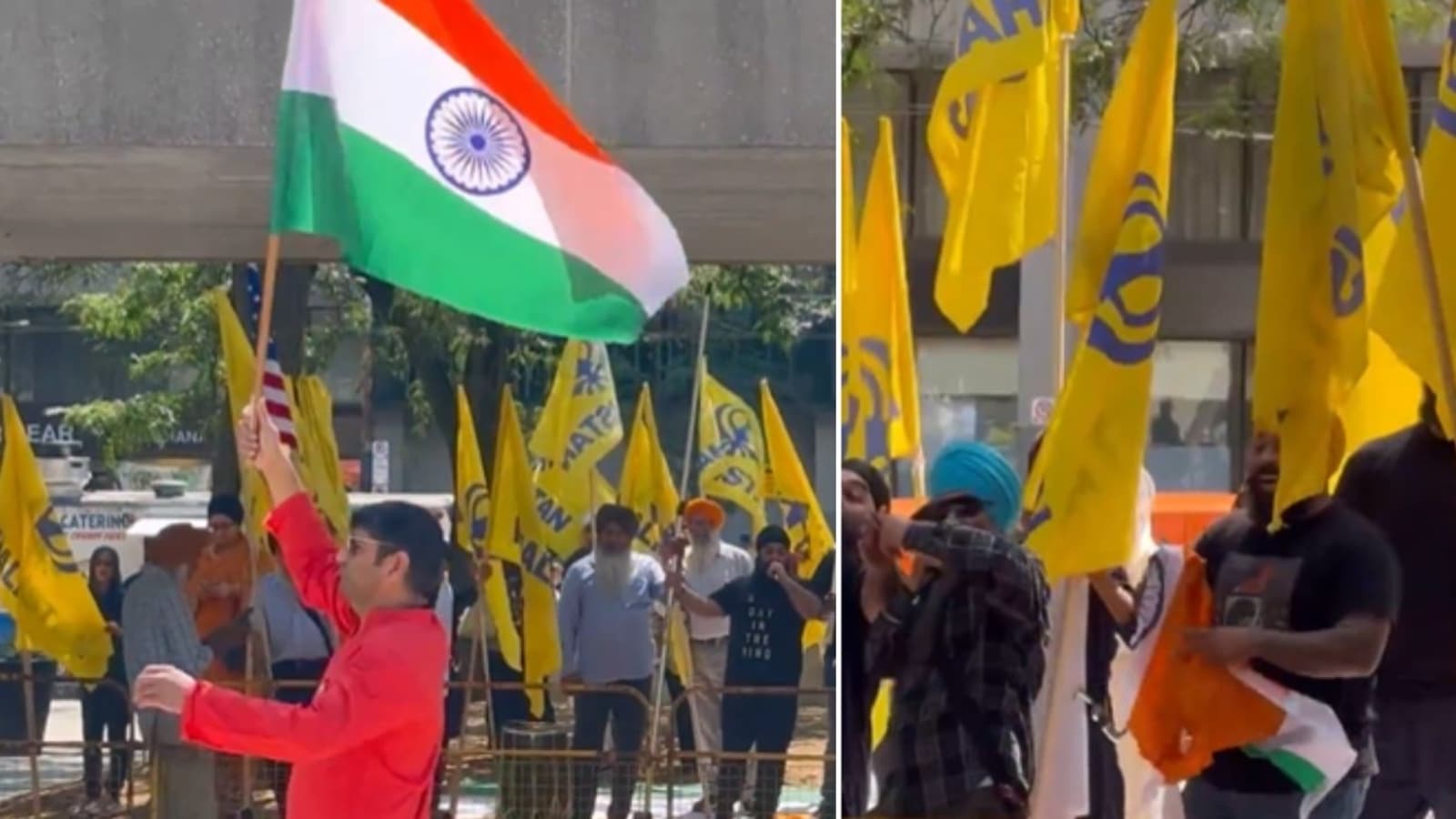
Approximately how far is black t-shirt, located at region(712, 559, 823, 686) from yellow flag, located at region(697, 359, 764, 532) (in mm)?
1889

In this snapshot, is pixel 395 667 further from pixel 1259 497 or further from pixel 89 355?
pixel 89 355

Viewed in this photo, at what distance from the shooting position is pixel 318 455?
480 inches

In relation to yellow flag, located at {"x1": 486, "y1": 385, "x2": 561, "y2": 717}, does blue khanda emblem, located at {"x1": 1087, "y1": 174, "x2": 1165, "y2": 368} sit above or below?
above

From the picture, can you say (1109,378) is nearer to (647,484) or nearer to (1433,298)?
(1433,298)

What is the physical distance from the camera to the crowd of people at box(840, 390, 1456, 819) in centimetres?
568

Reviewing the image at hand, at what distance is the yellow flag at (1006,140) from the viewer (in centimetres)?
809

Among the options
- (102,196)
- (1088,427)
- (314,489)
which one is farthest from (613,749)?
(1088,427)

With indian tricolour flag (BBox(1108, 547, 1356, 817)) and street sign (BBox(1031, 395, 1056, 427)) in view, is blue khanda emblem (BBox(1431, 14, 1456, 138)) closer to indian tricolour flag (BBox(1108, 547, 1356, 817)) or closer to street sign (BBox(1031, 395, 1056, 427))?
indian tricolour flag (BBox(1108, 547, 1356, 817))

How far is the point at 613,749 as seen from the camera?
1121 cm

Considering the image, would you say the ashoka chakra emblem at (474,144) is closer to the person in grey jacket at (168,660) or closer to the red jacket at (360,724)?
the red jacket at (360,724)

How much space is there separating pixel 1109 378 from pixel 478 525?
296 inches

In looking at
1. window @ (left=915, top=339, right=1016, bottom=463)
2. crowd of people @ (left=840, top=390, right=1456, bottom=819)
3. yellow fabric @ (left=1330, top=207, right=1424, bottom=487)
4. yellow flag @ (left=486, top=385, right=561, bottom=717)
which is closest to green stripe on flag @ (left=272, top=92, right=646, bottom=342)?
crowd of people @ (left=840, top=390, right=1456, bottom=819)

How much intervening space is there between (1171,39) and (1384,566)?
1.55m

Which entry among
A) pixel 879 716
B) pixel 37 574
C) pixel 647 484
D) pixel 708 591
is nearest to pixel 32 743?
pixel 37 574
